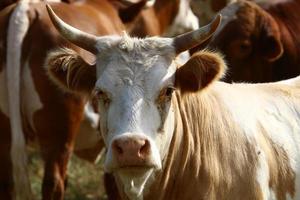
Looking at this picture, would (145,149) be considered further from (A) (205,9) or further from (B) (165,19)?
(A) (205,9)

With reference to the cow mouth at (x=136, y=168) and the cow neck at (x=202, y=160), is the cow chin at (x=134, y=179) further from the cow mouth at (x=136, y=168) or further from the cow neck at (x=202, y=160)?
the cow neck at (x=202, y=160)

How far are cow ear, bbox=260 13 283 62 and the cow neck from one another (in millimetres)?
2564

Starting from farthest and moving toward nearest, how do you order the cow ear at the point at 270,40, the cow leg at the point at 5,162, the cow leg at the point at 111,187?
1. the cow ear at the point at 270,40
2. the cow leg at the point at 111,187
3. the cow leg at the point at 5,162

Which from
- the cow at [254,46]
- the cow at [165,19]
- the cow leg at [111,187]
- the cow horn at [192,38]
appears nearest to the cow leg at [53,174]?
the cow leg at [111,187]

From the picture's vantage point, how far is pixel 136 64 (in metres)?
4.67

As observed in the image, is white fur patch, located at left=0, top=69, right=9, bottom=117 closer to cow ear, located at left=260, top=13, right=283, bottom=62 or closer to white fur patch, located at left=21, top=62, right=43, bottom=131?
white fur patch, located at left=21, top=62, right=43, bottom=131

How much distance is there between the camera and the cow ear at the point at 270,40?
7.53 m

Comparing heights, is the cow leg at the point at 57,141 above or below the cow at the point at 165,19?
above

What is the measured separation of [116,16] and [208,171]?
344cm

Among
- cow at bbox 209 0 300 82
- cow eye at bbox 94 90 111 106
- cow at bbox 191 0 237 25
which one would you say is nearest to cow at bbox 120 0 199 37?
cow at bbox 191 0 237 25

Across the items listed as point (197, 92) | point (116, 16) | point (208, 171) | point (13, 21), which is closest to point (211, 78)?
point (197, 92)

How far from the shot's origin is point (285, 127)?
5.28 meters

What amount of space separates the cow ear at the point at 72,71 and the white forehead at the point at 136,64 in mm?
154

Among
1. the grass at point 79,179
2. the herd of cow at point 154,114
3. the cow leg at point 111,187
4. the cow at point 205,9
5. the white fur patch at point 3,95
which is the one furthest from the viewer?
the cow at point 205,9
